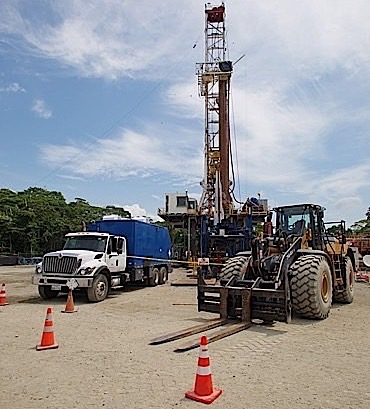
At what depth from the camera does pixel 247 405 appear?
194 inches

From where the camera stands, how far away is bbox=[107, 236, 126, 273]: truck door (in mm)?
15898

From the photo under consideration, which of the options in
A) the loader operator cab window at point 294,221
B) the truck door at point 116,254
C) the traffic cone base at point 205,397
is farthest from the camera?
the truck door at point 116,254

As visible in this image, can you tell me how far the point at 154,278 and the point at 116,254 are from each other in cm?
429

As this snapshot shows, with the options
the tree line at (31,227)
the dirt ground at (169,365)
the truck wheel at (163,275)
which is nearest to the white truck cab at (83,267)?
the dirt ground at (169,365)

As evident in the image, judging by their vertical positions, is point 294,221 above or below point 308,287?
above

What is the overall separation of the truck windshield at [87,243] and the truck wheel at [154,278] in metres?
4.61

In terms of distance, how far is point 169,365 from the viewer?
6.51 metres

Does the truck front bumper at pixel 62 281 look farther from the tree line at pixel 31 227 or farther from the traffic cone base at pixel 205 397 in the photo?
the tree line at pixel 31 227

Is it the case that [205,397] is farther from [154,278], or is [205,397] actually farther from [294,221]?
[154,278]

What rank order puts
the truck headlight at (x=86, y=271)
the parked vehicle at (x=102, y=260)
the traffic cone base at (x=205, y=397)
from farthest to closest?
1. the parked vehicle at (x=102, y=260)
2. the truck headlight at (x=86, y=271)
3. the traffic cone base at (x=205, y=397)

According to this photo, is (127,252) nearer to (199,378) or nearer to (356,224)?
(199,378)

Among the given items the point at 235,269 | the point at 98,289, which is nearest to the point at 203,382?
the point at 235,269

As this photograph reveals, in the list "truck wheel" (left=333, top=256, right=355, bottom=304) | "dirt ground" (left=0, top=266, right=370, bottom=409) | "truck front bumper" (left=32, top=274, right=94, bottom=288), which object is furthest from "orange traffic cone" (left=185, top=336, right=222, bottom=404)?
"truck front bumper" (left=32, top=274, right=94, bottom=288)

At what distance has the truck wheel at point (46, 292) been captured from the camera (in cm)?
1489
